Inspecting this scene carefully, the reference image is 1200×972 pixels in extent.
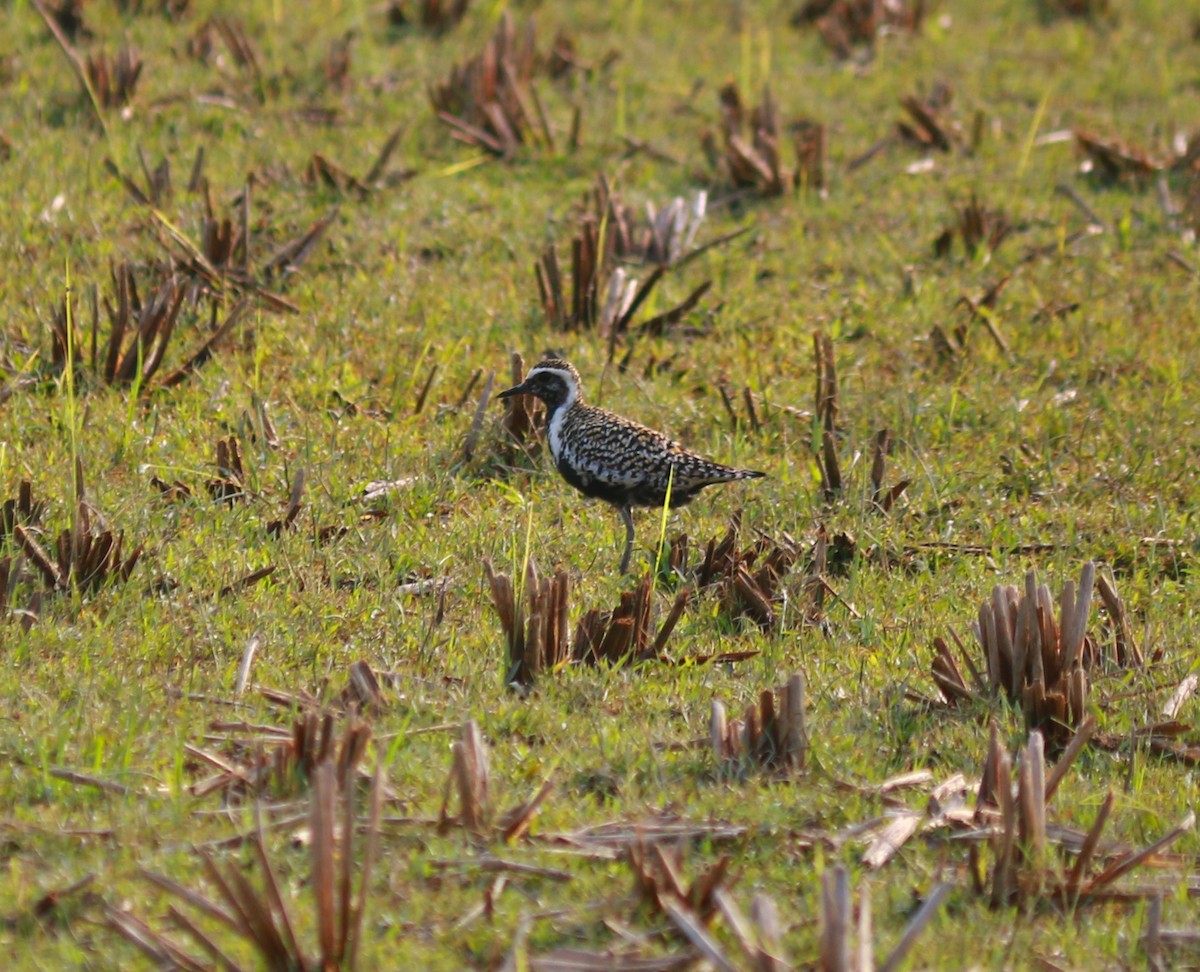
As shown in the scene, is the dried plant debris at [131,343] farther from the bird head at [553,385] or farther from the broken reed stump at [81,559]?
the broken reed stump at [81,559]

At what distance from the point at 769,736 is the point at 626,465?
5.94ft

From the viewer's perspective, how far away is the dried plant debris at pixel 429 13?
11.4 m

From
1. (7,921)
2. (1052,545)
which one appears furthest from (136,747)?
(1052,545)

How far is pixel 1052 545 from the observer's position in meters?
6.25

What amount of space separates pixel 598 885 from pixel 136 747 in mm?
1302

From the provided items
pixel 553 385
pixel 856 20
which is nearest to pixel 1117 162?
pixel 856 20

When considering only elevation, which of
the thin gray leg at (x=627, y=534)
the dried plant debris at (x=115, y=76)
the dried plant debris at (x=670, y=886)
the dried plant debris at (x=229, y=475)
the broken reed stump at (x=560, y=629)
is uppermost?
the dried plant debris at (x=115, y=76)

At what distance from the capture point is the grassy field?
149 inches

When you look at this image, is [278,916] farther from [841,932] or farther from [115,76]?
[115,76]

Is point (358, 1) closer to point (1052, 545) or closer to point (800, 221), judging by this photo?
point (800, 221)

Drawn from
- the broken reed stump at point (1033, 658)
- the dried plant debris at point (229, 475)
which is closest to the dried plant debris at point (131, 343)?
the dried plant debris at point (229, 475)

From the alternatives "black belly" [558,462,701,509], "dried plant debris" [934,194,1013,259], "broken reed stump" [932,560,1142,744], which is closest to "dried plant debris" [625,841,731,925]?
"broken reed stump" [932,560,1142,744]

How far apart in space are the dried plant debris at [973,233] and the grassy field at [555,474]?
0.11 ft

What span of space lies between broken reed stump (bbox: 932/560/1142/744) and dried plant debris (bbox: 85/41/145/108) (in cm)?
665
